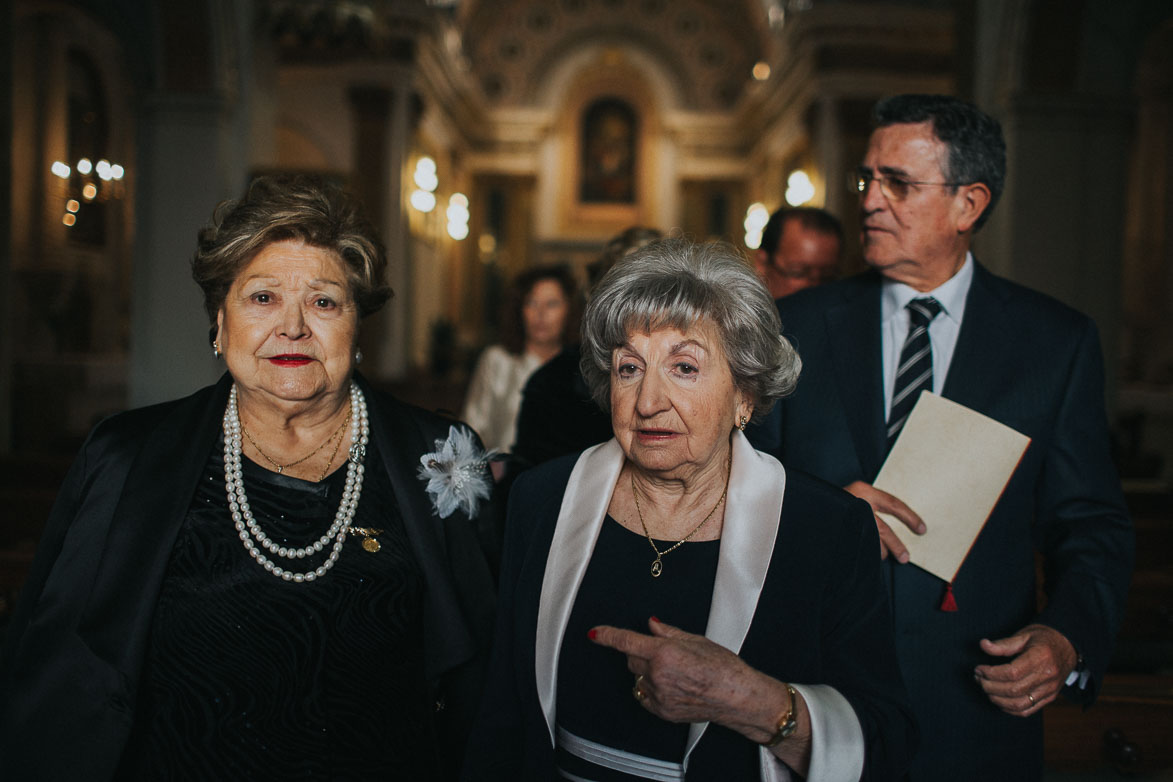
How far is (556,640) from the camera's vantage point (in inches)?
65.1

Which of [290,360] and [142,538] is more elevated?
[290,360]

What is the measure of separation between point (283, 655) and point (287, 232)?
876mm

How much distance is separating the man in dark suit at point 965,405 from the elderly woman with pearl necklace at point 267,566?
2.76ft

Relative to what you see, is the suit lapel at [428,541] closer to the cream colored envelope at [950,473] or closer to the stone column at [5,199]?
the cream colored envelope at [950,473]

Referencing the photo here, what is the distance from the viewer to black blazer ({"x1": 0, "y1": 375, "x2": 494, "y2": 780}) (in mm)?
1748

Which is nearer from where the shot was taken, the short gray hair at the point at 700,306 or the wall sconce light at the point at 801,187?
the short gray hair at the point at 700,306

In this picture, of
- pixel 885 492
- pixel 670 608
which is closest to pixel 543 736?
pixel 670 608

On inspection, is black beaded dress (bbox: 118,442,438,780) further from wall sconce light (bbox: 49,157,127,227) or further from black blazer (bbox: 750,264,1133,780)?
wall sconce light (bbox: 49,157,127,227)

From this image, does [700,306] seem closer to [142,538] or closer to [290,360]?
[290,360]

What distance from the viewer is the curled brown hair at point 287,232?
1.93m

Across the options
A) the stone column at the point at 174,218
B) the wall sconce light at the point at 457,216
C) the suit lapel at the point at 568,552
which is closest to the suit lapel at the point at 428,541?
the suit lapel at the point at 568,552

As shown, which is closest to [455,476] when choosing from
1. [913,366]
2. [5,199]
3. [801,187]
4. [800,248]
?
[913,366]

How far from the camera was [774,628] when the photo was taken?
1.61 meters

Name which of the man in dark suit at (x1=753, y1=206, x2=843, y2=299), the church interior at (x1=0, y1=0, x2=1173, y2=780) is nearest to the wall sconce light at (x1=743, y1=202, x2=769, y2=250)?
the church interior at (x1=0, y1=0, x2=1173, y2=780)
